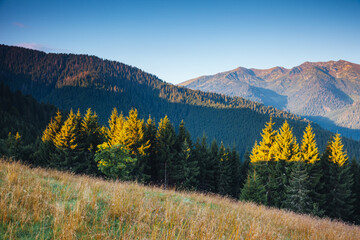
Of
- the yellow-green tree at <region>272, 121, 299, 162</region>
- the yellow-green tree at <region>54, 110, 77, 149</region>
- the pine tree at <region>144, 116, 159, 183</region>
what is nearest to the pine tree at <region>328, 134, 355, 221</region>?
the yellow-green tree at <region>272, 121, 299, 162</region>

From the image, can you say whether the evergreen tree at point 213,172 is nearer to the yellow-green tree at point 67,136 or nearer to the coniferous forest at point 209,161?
the coniferous forest at point 209,161

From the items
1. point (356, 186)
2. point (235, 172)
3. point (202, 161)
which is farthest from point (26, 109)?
point (356, 186)

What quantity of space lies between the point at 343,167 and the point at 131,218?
106 feet

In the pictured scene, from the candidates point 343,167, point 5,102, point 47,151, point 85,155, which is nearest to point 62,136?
point 85,155

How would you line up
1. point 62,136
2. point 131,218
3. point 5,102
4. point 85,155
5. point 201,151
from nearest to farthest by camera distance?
point 131,218, point 62,136, point 85,155, point 201,151, point 5,102

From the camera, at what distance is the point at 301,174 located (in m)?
22.0

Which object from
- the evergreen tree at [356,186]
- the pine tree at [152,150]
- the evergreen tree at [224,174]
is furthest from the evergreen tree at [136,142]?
the evergreen tree at [356,186]

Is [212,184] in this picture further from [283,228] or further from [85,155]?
[283,228]

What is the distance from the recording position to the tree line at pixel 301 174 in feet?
72.7

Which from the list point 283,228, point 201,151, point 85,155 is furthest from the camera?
point 201,151

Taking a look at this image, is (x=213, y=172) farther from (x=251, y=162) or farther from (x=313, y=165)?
(x=313, y=165)

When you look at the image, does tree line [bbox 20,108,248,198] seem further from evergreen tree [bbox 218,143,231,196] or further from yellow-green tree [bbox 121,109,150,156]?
evergreen tree [bbox 218,143,231,196]

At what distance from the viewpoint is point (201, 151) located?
35.1m

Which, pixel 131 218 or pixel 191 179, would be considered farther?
pixel 191 179
